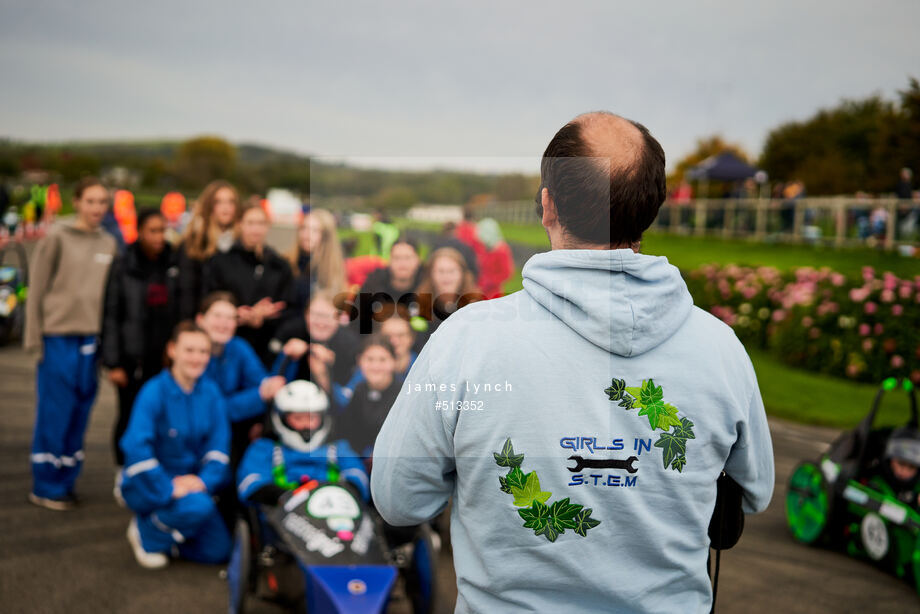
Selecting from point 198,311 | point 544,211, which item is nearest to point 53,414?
point 198,311

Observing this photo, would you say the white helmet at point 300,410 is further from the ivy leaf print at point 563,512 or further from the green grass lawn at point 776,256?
the green grass lawn at point 776,256

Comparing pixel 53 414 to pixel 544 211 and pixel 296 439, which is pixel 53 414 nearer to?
pixel 296 439

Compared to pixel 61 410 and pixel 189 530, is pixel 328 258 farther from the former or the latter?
pixel 189 530

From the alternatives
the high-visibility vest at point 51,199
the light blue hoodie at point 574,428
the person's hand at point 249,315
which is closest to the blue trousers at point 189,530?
the person's hand at point 249,315

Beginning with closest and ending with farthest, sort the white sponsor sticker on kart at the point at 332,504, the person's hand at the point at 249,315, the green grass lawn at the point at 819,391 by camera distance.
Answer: the white sponsor sticker on kart at the point at 332,504 < the person's hand at the point at 249,315 < the green grass lawn at the point at 819,391

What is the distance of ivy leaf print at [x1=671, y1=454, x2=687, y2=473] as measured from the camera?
155 cm

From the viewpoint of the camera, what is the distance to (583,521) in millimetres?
1524

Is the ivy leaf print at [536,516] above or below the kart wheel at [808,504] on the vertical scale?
above

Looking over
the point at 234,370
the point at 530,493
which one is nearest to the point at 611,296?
the point at 530,493

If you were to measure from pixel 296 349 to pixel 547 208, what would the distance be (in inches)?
164

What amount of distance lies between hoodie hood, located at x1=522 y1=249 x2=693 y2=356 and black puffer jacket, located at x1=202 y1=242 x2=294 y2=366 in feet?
15.9

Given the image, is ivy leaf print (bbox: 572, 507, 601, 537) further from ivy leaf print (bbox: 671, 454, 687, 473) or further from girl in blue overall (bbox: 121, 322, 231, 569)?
girl in blue overall (bbox: 121, 322, 231, 569)

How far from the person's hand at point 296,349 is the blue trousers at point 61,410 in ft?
4.75

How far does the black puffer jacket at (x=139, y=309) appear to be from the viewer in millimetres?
5824
